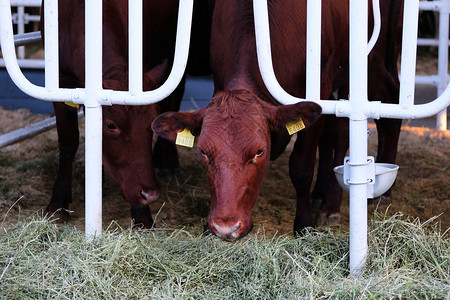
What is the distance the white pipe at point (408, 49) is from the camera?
9.38ft

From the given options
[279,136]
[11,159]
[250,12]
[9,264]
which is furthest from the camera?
[11,159]

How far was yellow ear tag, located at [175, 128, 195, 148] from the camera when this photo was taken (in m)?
3.50

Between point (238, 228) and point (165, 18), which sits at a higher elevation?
point (165, 18)

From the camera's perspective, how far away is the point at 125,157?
4152mm

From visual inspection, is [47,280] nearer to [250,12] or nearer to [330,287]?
[330,287]

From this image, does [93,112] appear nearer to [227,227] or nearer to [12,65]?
[12,65]

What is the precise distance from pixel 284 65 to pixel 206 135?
3.08 ft

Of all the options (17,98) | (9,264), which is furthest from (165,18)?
(17,98)

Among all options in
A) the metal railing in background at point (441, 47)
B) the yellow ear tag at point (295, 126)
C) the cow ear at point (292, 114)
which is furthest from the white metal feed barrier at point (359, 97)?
the metal railing in background at point (441, 47)

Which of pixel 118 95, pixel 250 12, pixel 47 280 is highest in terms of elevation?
pixel 250 12

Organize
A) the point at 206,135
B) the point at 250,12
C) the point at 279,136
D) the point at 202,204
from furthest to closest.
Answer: the point at 202,204
the point at 250,12
the point at 279,136
the point at 206,135

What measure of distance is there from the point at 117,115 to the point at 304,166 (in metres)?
1.22

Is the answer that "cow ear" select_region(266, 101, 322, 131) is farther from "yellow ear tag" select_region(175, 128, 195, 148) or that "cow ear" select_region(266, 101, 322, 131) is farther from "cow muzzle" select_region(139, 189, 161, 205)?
"cow muzzle" select_region(139, 189, 161, 205)

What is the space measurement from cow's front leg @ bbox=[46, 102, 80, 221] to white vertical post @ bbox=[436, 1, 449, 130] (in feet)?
12.7
